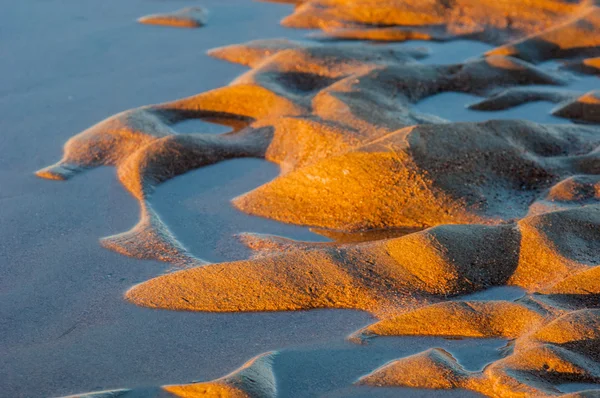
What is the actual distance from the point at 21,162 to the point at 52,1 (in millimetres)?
3410

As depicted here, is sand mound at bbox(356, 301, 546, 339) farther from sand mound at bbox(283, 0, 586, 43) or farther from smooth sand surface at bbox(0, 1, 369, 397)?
sand mound at bbox(283, 0, 586, 43)

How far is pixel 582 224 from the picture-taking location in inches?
136

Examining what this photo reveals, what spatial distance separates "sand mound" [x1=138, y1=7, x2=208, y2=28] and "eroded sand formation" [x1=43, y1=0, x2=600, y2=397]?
1510 mm

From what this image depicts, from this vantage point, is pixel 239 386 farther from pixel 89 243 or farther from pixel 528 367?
pixel 89 243

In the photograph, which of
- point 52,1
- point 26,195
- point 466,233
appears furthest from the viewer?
point 52,1

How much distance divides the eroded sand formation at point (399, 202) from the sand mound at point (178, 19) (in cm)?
151

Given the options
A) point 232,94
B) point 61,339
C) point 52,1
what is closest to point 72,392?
point 61,339

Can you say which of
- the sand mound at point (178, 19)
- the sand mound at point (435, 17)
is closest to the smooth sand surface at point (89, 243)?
the sand mound at point (178, 19)

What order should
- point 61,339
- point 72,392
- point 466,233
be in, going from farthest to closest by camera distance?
point 466,233, point 61,339, point 72,392

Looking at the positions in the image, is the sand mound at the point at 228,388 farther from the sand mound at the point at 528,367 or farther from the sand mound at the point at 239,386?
the sand mound at the point at 528,367

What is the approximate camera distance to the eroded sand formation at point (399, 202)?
9.64ft

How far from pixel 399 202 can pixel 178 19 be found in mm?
3929

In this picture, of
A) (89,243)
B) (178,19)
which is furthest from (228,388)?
(178,19)

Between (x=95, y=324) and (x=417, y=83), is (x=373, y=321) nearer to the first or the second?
(x=95, y=324)
